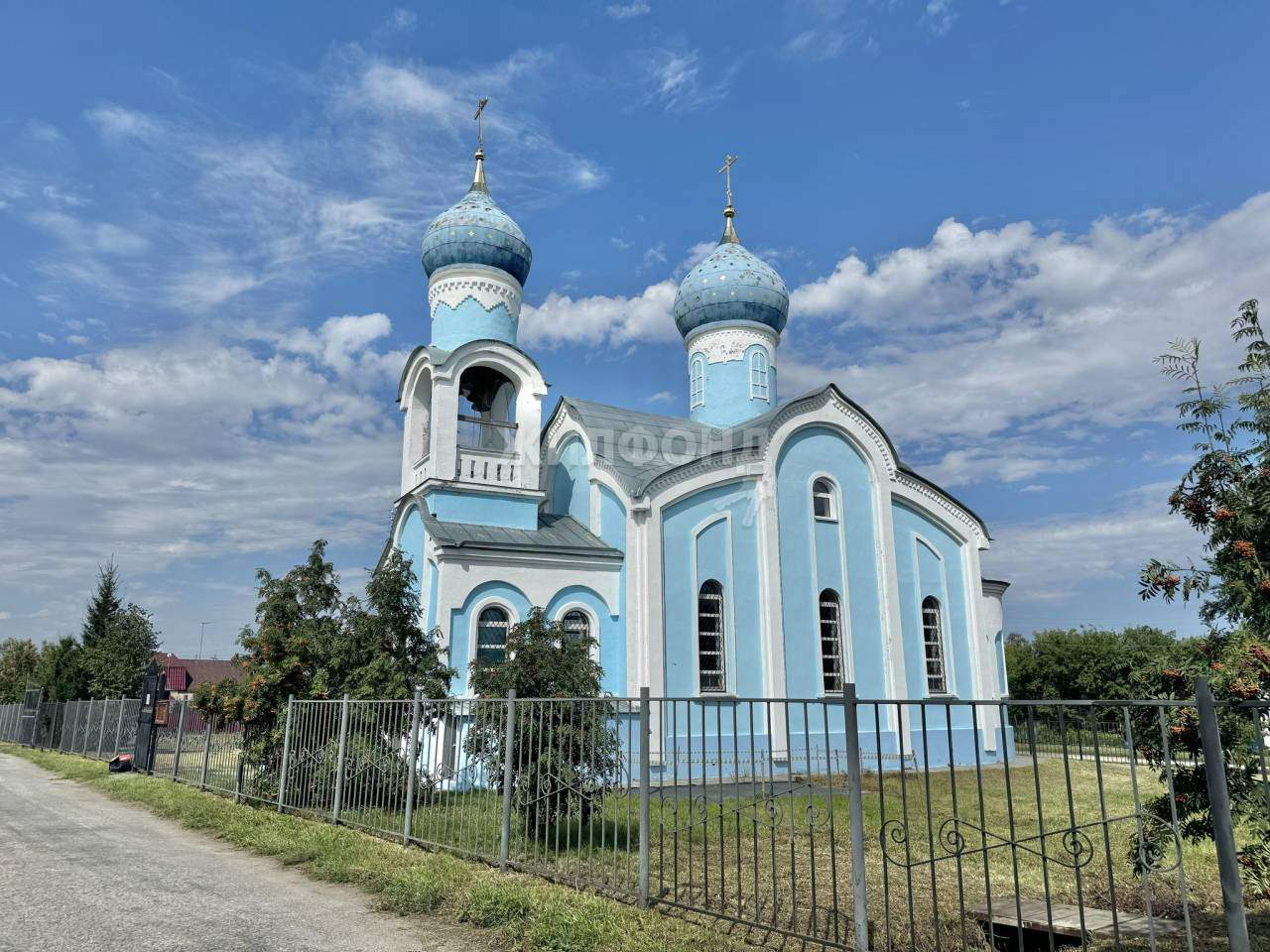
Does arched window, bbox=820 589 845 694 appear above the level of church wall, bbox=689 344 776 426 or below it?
below

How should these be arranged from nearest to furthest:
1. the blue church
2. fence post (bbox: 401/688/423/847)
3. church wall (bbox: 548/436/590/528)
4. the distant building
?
fence post (bbox: 401/688/423/847), the blue church, church wall (bbox: 548/436/590/528), the distant building

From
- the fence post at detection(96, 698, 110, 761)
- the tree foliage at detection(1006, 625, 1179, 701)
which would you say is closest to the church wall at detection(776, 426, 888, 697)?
the fence post at detection(96, 698, 110, 761)

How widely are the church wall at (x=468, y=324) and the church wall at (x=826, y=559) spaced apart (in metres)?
6.40

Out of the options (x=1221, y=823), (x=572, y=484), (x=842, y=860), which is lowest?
(x=842, y=860)

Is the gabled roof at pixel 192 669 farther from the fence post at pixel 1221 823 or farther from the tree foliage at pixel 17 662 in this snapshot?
the fence post at pixel 1221 823

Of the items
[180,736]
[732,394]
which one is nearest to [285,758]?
[180,736]

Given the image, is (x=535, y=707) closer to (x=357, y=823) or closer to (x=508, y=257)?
(x=357, y=823)

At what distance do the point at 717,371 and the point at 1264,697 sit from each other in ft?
60.4

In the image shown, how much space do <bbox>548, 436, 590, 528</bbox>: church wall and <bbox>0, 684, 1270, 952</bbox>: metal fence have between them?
615 centimetres

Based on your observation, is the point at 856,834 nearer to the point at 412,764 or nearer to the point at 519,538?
the point at 412,764

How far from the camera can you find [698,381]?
75.9 ft

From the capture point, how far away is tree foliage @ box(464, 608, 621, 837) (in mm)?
7941

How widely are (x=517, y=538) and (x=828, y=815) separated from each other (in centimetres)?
1108

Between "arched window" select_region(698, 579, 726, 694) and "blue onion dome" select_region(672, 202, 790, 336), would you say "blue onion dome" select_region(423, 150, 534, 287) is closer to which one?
"blue onion dome" select_region(672, 202, 790, 336)
